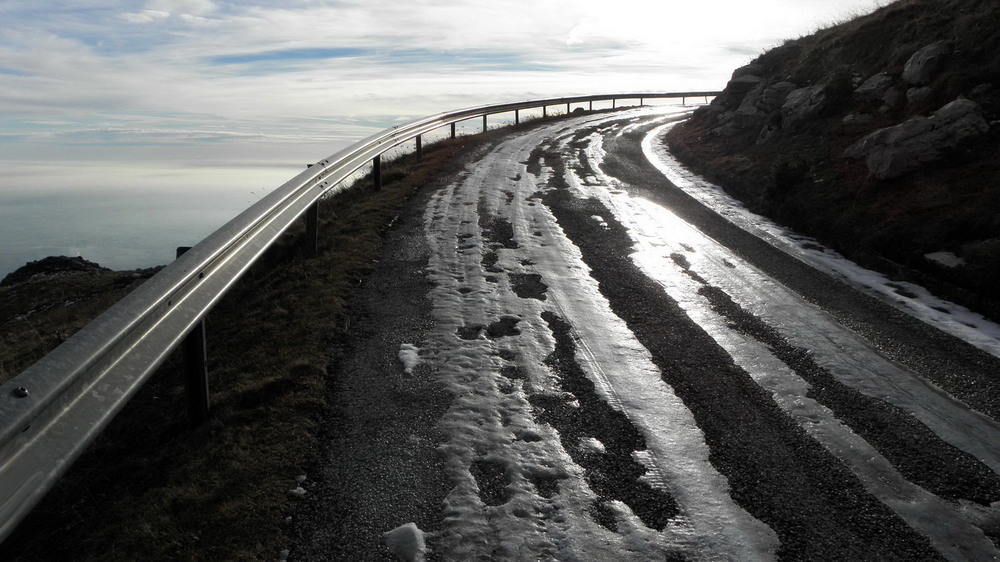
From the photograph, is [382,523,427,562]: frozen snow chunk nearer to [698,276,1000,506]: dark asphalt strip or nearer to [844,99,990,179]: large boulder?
[698,276,1000,506]: dark asphalt strip

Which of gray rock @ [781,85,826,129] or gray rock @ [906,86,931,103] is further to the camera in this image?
gray rock @ [781,85,826,129]

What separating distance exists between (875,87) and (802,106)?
1.54 meters

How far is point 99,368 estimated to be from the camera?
114 inches

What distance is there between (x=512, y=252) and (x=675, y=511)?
484 cm

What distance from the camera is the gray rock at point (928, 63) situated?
1192cm

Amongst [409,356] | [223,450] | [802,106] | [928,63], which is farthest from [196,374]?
[802,106]

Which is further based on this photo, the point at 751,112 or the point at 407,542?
the point at 751,112

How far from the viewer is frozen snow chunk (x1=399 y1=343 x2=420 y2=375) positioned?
495 cm

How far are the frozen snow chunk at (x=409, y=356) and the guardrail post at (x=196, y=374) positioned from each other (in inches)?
52.7

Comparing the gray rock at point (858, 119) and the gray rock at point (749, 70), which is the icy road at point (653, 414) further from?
the gray rock at point (749, 70)

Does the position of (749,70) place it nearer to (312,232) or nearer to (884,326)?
(884,326)

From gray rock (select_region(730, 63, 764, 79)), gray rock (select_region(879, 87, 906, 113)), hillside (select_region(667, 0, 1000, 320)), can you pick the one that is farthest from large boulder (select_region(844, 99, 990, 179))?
gray rock (select_region(730, 63, 764, 79))

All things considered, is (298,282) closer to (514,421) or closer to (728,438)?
(514,421)

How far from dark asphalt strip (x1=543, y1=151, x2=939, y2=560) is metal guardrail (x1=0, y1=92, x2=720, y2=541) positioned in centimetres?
300
